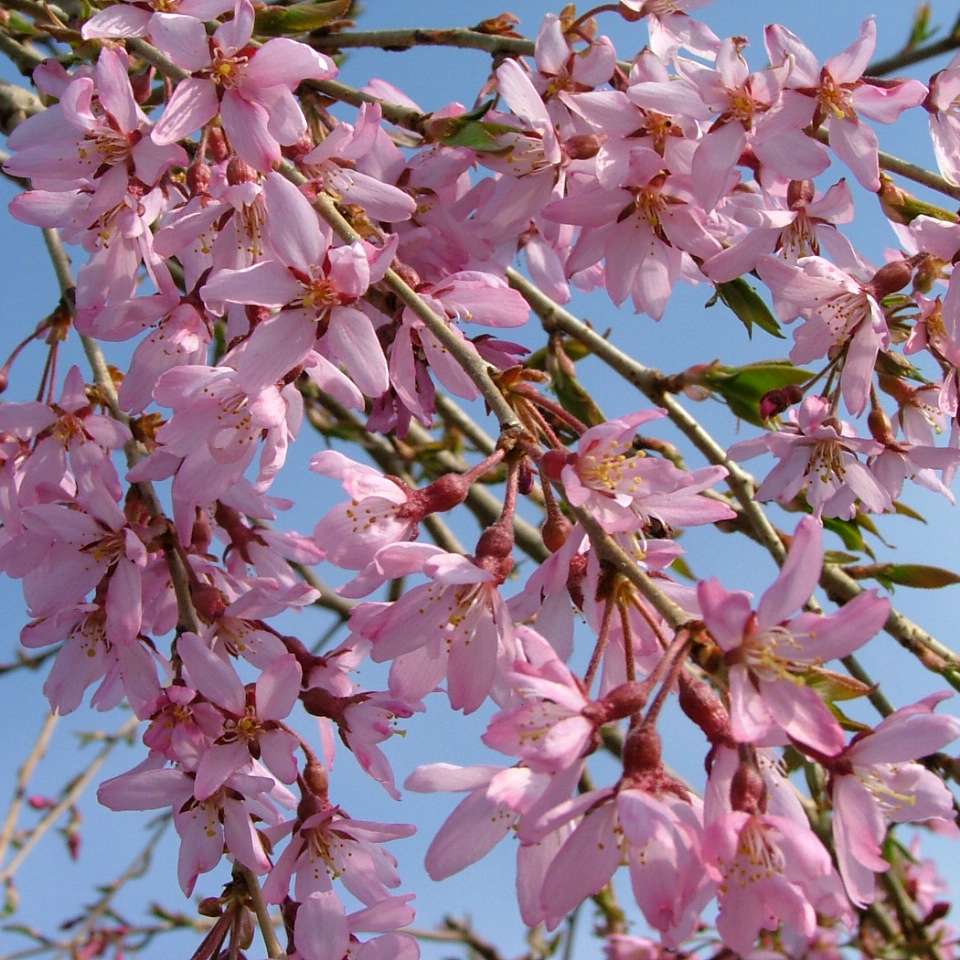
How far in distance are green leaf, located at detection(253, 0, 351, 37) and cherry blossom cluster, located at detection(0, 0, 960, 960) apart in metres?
0.02

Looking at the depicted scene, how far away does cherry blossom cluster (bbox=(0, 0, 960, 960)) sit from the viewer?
0.86 m

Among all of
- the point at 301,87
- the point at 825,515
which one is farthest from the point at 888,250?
the point at 301,87

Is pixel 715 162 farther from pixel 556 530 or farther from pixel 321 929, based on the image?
pixel 321 929

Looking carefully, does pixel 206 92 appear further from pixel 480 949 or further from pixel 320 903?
pixel 480 949

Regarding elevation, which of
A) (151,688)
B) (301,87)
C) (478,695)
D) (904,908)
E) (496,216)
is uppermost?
(301,87)

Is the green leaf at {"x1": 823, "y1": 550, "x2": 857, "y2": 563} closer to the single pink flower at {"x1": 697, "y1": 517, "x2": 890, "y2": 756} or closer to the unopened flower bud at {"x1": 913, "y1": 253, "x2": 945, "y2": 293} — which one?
the unopened flower bud at {"x1": 913, "y1": 253, "x2": 945, "y2": 293}

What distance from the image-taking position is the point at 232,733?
1.31 metres

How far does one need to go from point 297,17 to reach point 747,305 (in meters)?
0.83

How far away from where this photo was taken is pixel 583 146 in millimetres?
1522

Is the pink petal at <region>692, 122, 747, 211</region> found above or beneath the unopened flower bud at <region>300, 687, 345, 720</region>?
above

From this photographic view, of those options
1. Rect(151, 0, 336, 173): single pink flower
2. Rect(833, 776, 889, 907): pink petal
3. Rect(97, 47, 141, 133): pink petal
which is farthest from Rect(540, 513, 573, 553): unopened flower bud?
Rect(97, 47, 141, 133): pink petal

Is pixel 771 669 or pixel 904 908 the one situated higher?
pixel 771 669

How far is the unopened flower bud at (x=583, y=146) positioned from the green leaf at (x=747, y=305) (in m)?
0.26

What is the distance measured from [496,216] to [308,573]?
5.72ft
